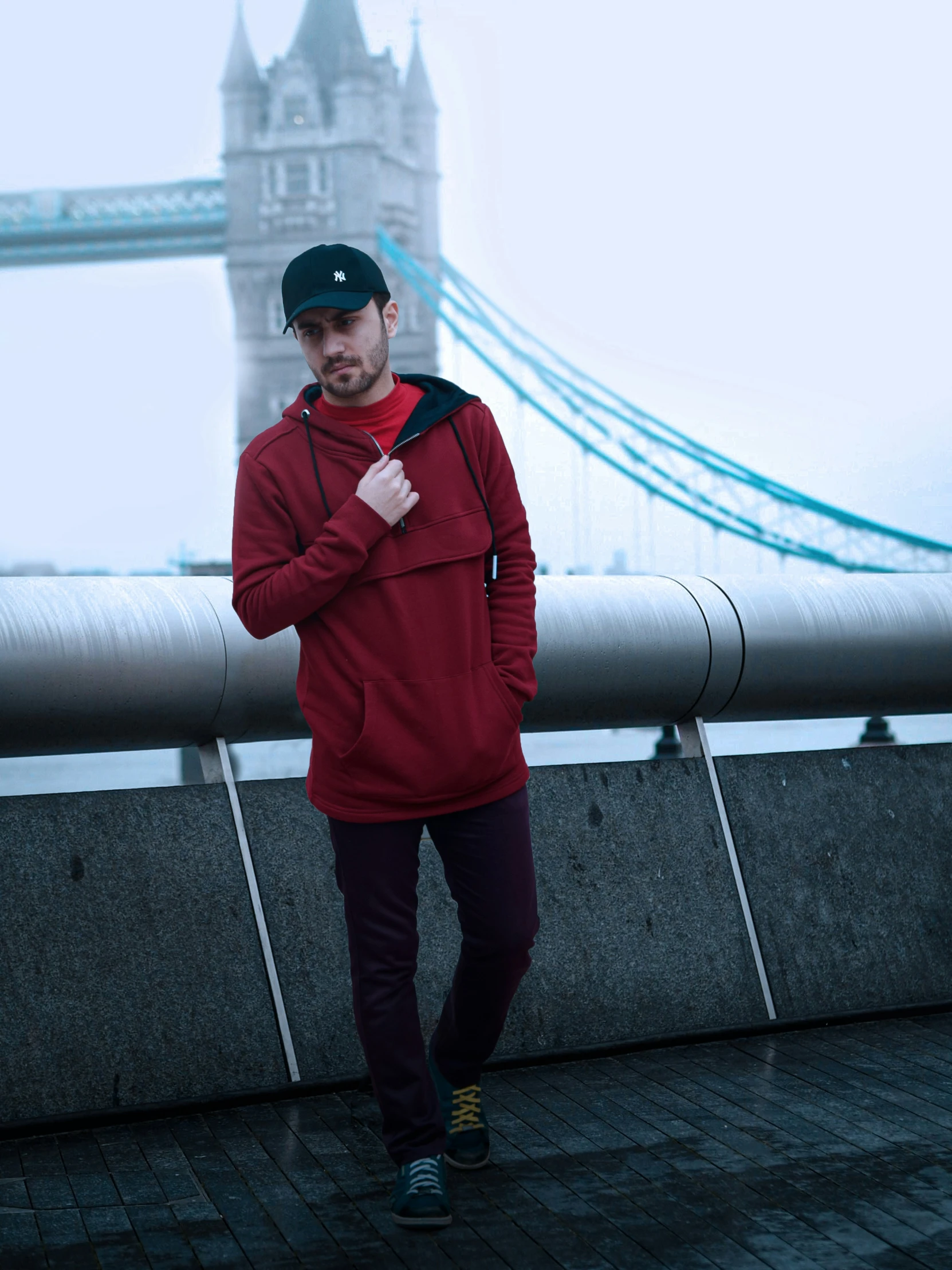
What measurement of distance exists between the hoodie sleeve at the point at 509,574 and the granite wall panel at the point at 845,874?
82cm

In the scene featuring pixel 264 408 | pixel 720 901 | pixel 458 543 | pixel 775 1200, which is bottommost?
pixel 775 1200

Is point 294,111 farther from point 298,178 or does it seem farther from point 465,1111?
point 465,1111

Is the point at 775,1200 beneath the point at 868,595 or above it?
beneath

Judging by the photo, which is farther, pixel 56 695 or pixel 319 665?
pixel 56 695

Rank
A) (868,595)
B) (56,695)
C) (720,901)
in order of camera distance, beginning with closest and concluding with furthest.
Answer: (56,695)
(720,901)
(868,595)

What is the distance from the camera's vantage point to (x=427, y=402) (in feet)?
5.23

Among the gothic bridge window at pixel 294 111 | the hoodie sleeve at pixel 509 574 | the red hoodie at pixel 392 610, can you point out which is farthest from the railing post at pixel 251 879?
the gothic bridge window at pixel 294 111

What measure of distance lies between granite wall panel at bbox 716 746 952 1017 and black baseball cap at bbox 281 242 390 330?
3.55 ft

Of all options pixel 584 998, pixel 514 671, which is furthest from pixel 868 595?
pixel 514 671

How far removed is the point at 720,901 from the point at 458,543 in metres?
0.93

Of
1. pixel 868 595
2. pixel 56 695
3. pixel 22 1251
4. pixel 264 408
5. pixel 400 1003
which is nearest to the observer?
pixel 22 1251

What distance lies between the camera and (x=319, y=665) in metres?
1.53

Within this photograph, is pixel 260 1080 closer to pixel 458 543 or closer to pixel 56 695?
pixel 56 695

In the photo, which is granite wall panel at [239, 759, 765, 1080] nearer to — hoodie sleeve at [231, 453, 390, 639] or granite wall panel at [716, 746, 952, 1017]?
Result: granite wall panel at [716, 746, 952, 1017]
